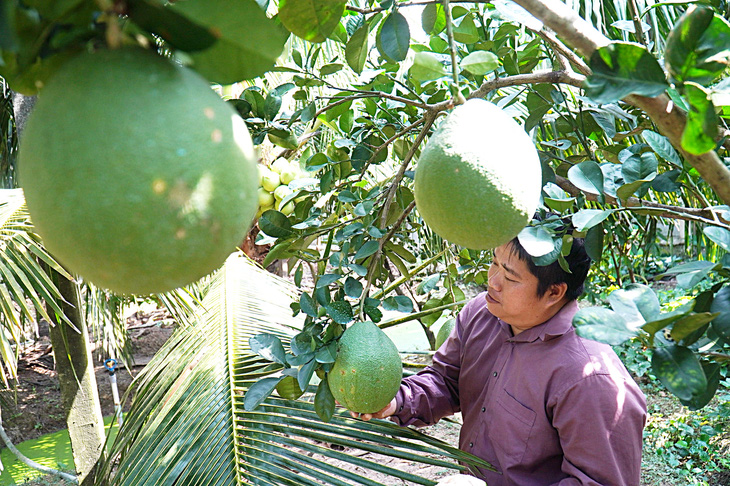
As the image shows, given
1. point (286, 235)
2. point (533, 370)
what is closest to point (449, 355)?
point (533, 370)

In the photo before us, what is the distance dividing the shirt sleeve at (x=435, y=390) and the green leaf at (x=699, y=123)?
1.23 metres

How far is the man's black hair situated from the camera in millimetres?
1433

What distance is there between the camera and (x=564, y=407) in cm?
136

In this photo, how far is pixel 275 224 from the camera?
1.07 m

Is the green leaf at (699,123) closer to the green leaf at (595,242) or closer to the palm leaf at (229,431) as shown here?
the green leaf at (595,242)

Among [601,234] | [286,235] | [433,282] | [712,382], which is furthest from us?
[433,282]

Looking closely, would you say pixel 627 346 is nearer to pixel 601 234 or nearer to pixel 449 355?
pixel 449 355

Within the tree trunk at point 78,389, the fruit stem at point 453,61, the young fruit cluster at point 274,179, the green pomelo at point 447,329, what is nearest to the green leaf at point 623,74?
the fruit stem at point 453,61

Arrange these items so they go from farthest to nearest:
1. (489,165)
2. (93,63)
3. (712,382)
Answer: (712,382)
(489,165)
(93,63)

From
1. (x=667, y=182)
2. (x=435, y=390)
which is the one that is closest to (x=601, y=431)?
(x=435, y=390)

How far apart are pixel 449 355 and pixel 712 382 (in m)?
1.12

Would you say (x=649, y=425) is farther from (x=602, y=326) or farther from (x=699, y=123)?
(x=699, y=123)

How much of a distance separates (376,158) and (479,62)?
0.51m

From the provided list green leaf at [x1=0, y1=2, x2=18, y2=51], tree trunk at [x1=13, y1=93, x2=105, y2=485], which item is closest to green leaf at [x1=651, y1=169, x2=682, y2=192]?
green leaf at [x1=0, y1=2, x2=18, y2=51]
